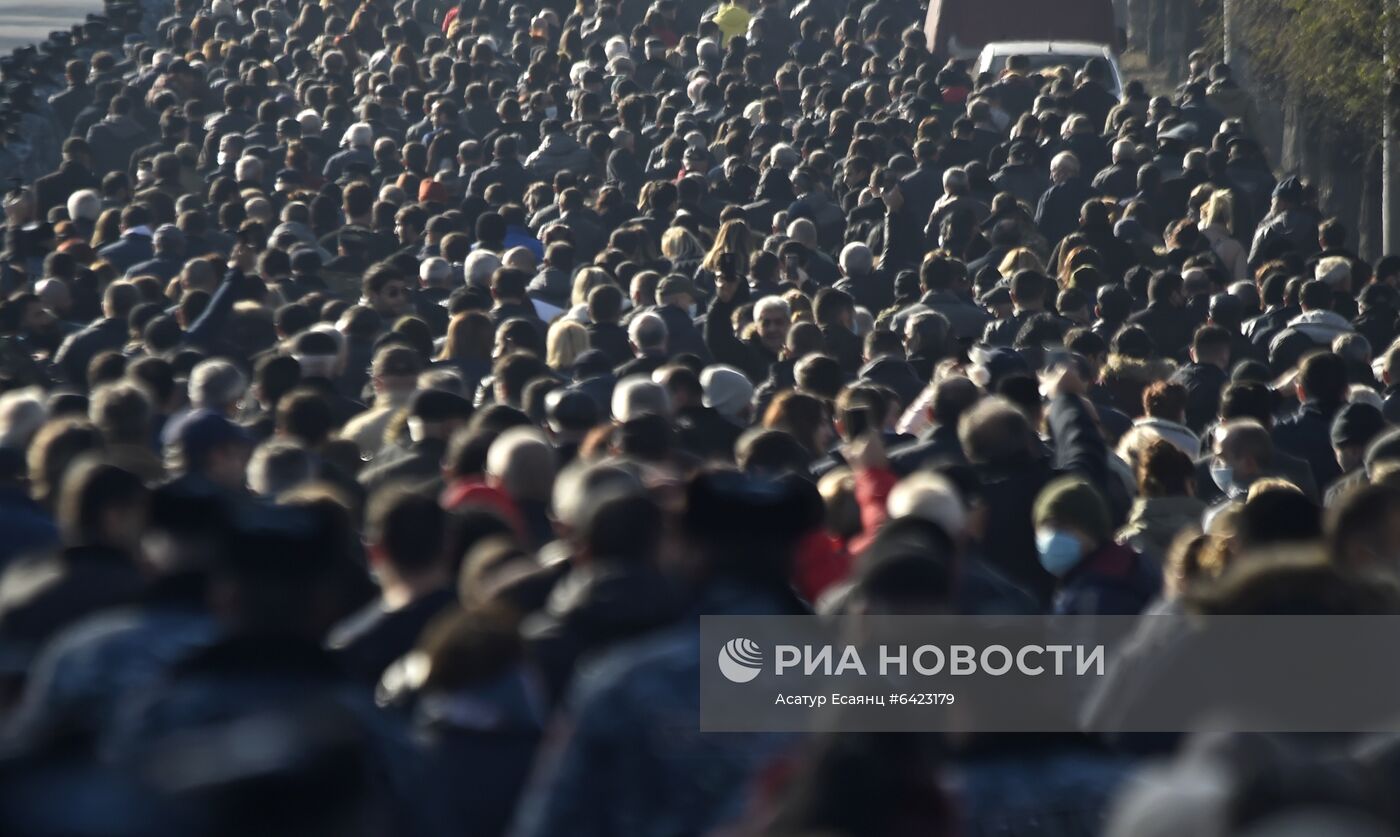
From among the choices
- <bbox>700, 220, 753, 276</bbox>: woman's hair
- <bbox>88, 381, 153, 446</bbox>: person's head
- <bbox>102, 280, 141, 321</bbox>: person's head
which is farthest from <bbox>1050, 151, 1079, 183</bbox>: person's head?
<bbox>88, 381, 153, 446</bbox>: person's head

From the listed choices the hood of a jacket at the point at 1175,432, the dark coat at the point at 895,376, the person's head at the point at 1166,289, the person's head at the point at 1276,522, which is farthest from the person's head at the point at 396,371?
the person's head at the point at 1166,289

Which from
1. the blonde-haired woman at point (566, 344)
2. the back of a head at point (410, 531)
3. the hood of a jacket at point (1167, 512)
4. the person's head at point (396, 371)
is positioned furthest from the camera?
the blonde-haired woman at point (566, 344)

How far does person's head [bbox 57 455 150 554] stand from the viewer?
6.11 m

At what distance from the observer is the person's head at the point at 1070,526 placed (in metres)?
7.16

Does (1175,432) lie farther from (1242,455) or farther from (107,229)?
(107,229)

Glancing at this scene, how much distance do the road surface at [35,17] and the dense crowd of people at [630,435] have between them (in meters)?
14.1

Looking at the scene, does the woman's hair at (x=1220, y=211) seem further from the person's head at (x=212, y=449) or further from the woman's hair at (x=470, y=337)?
the person's head at (x=212, y=449)

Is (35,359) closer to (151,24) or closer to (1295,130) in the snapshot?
(1295,130)

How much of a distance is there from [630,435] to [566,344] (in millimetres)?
3495

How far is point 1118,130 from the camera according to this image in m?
20.6

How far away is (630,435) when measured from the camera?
839cm

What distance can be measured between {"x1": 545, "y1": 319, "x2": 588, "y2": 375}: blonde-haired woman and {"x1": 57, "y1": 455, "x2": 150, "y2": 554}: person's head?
5.61m

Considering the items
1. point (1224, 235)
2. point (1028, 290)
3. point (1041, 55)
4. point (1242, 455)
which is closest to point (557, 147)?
point (1224, 235)

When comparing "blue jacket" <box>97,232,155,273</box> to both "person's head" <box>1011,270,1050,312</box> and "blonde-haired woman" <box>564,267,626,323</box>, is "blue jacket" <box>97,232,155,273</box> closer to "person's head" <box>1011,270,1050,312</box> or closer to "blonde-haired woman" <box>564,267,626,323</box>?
"blonde-haired woman" <box>564,267,626,323</box>
